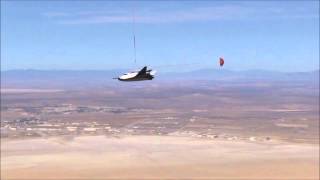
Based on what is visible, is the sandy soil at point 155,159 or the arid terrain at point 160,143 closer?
the sandy soil at point 155,159

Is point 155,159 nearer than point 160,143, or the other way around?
point 155,159

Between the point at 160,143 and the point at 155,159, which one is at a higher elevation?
the point at 155,159

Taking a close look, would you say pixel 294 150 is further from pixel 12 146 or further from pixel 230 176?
pixel 12 146

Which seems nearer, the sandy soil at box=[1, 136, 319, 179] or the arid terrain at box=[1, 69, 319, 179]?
the sandy soil at box=[1, 136, 319, 179]
